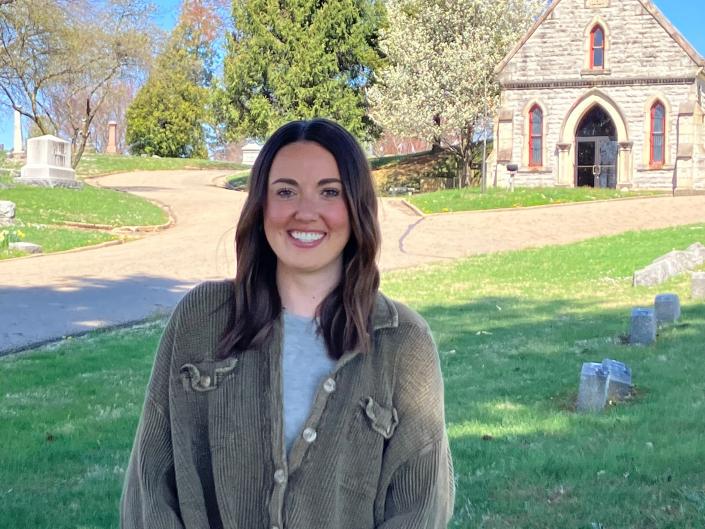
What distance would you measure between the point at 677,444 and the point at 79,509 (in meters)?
3.24

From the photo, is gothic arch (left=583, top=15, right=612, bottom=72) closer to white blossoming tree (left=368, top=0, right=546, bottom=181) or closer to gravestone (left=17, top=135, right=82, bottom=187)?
white blossoming tree (left=368, top=0, right=546, bottom=181)

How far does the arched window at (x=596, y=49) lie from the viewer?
34.0m

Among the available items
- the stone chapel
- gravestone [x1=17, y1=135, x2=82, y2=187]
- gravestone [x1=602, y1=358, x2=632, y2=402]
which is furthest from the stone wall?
gravestone [x1=602, y1=358, x2=632, y2=402]

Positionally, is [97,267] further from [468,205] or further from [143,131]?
[143,131]

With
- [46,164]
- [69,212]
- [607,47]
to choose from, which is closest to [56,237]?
[69,212]

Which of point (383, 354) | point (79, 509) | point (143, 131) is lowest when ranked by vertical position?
point (79, 509)

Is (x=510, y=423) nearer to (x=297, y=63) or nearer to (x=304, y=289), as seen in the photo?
(x=304, y=289)

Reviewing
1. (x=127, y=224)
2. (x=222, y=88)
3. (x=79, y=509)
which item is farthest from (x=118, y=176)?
(x=79, y=509)

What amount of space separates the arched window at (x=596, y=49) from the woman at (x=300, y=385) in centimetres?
3322

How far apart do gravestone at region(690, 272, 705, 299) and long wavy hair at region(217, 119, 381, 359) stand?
31.9 ft

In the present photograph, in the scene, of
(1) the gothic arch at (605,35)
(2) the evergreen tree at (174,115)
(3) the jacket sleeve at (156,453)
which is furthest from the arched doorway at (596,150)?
(3) the jacket sleeve at (156,453)

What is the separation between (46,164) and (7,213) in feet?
29.6

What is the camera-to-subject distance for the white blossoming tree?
3744 centimetres

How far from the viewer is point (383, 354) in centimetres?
252
